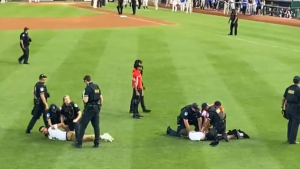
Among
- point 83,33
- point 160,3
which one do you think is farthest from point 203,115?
point 160,3

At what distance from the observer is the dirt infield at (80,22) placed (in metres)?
43.0

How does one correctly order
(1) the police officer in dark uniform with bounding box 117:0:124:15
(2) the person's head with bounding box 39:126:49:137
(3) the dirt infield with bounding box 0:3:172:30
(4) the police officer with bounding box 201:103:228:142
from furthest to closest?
(1) the police officer in dark uniform with bounding box 117:0:124:15, (3) the dirt infield with bounding box 0:3:172:30, (2) the person's head with bounding box 39:126:49:137, (4) the police officer with bounding box 201:103:228:142

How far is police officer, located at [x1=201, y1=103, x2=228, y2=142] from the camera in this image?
1619 centimetres

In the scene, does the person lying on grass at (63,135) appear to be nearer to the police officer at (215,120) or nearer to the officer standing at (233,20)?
the police officer at (215,120)

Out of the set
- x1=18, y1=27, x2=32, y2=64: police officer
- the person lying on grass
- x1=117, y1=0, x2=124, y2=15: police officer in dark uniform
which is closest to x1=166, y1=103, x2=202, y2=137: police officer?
the person lying on grass

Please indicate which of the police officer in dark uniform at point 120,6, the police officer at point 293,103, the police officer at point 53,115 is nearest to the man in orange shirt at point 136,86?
the police officer at point 53,115

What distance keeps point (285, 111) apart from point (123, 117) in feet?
19.9

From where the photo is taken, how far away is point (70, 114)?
16.2 meters

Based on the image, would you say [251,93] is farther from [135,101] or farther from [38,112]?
[38,112]

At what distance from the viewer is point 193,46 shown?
34.3 metres

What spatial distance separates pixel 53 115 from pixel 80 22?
98.3ft

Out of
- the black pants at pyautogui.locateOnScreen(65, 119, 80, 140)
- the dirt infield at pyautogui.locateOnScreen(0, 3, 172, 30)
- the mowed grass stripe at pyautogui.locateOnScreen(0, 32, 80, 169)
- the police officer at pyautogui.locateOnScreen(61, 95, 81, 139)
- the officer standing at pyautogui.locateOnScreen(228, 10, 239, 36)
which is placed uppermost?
the officer standing at pyautogui.locateOnScreen(228, 10, 239, 36)

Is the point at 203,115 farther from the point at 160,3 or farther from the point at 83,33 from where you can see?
the point at 160,3

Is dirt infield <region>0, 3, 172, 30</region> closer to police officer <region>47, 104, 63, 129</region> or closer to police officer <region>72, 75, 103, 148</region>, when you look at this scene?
police officer <region>47, 104, 63, 129</region>
